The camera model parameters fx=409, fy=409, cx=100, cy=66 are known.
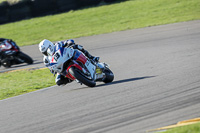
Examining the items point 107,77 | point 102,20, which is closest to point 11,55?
point 107,77

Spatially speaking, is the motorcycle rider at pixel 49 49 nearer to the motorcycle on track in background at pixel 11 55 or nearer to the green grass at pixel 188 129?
the green grass at pixel 188 129

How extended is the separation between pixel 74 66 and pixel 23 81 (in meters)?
4.14

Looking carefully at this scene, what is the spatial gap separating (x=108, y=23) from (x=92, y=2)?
2.85 meters

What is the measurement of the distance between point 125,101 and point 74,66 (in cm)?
209

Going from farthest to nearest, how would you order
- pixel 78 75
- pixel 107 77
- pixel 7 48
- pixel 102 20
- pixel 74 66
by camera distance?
pixel 102 20 < pixel 7 48 < pixel 107 77 < pixel 74 66 < pixel 78 75

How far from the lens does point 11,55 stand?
50.5ft

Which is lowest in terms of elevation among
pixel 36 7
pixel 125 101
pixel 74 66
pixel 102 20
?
pixel 125 101

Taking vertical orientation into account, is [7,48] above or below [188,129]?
above

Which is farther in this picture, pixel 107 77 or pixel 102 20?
pixel 102 20

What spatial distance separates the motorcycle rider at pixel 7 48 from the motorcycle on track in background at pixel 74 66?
710 cm

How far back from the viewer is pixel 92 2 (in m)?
24.3

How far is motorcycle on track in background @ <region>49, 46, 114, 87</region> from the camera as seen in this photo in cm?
811

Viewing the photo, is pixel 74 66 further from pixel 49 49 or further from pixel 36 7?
pixel 36 7

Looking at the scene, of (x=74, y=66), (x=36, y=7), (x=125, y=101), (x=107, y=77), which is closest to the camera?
(x=125, y=101)
